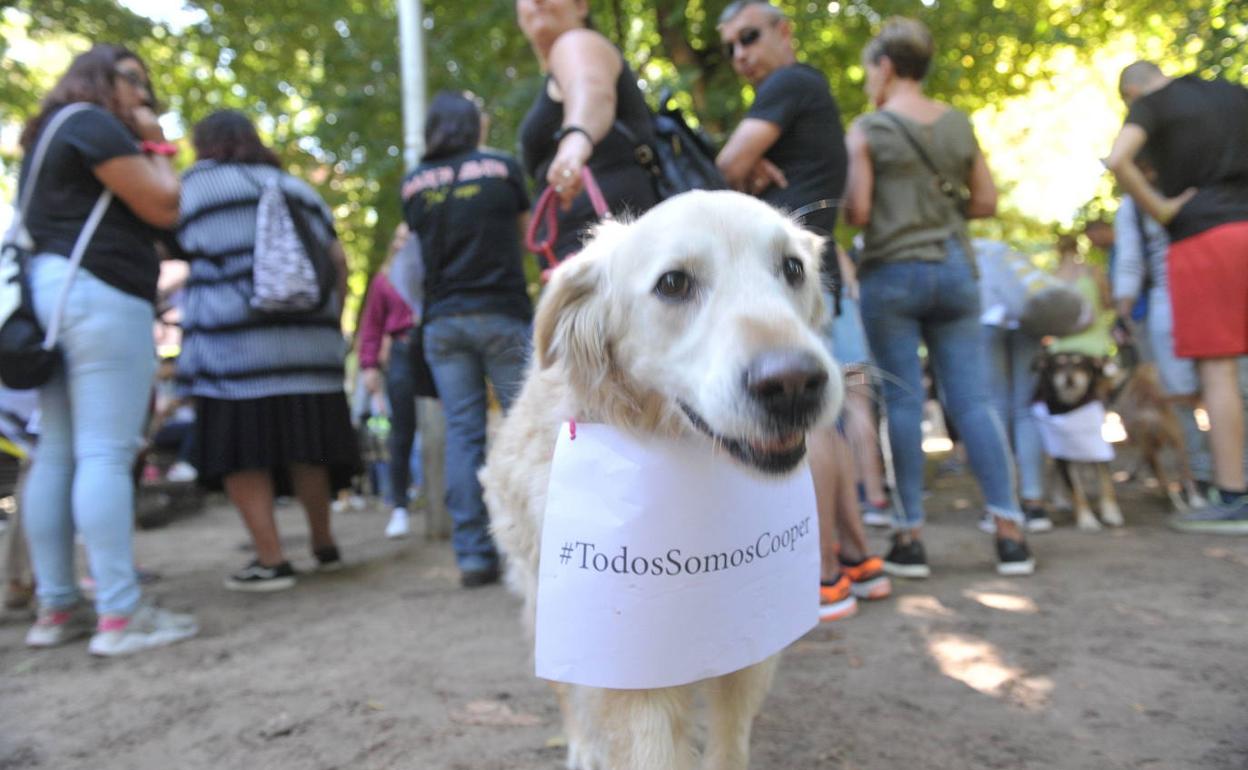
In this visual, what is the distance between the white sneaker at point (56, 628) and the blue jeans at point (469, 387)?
1.72 m

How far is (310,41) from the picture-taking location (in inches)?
386

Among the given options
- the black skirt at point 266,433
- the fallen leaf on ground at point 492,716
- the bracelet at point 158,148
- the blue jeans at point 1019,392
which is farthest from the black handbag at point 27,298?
the blue jeans at point 1019,392

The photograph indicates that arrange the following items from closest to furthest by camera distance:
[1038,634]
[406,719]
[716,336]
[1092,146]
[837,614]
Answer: [716,336] < [406,719] < [1038,634] < [837,614] < [1092,146]

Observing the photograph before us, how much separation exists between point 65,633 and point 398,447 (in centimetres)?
304

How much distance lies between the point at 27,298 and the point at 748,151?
296 cm

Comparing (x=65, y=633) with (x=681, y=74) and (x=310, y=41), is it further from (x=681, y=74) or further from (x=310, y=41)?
(x=310, y=41)

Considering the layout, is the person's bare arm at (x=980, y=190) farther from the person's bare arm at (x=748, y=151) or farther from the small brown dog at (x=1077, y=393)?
the small brown dog at (x=1077, y=393)

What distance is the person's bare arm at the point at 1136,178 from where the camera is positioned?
13.6 feet

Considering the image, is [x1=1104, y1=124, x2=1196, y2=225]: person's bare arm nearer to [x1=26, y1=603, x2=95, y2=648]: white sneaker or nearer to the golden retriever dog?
the golden retriever dog

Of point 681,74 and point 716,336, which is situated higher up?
point 681,74

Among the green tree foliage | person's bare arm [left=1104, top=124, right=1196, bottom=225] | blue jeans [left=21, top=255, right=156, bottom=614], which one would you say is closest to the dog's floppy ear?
blue jeans [left=21, top=255, right=156, bottom=614]

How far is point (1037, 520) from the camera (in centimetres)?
507

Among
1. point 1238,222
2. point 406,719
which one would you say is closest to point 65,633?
point 406,719

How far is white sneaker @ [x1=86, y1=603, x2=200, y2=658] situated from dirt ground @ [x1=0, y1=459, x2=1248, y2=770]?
75mm
